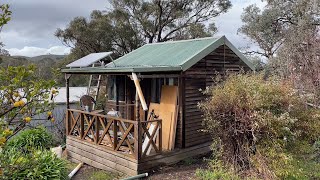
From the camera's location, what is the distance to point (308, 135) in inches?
262

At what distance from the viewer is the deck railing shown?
707cm

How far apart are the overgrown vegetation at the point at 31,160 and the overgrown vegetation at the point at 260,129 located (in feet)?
10.8

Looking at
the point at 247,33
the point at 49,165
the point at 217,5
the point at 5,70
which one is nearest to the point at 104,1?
the point at 217,5

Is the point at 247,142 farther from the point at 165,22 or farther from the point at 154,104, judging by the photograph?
the point at 165,22

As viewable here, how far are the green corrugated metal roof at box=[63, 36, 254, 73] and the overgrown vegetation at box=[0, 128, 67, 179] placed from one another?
2.63 metres

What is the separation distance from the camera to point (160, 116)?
8.79 meters

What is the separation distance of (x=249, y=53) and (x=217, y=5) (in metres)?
6.26

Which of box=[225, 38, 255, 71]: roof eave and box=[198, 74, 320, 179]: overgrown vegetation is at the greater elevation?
box=[225, 38, 255, 71]: roof eave

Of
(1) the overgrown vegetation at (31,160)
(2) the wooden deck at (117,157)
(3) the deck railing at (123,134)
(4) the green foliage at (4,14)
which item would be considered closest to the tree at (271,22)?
(2) the wooden deck at (117,157)

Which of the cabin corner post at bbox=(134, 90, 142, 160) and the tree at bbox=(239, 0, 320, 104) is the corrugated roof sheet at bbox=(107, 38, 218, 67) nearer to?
the cabin corner post at bbox=(134, 90, 142, 160)

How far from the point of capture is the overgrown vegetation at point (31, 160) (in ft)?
9.14

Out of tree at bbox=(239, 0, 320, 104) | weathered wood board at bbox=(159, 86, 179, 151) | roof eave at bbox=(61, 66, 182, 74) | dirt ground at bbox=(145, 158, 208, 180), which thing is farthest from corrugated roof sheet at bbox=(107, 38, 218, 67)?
tree at bbox=(239, 0, 320, 104)

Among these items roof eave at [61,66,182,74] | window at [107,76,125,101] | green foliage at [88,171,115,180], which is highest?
roof eave at [61,66,182,74]

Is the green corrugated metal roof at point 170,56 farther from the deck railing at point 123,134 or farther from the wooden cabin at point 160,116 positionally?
the deck railing at point 123,134
